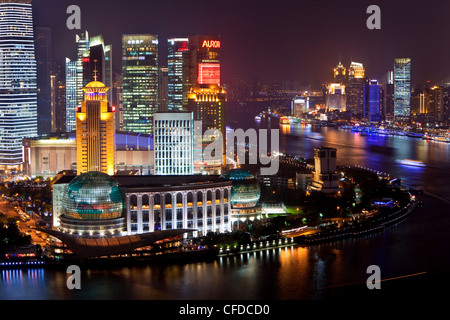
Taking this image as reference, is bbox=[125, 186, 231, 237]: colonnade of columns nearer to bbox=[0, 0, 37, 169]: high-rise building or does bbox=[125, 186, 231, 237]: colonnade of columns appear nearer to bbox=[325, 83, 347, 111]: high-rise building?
bbox=[0, 0, 37, 169]: high-rise building

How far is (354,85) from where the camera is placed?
64.9 m

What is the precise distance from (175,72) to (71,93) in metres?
7.46

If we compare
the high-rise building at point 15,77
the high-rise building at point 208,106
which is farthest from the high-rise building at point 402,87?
the high-rise building at point 15,77

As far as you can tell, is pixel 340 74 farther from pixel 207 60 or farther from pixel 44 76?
pixel 207 60

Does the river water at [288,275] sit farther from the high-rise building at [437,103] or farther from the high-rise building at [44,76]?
the high-rise building at [437,103]

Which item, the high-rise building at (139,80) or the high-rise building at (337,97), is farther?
the high-rise building at (337,97)

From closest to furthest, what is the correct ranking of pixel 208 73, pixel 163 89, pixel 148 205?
1. pixel 148 205
2. pixel 208 73
3. pixel 163 89

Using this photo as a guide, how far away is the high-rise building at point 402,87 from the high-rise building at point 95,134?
4186cm

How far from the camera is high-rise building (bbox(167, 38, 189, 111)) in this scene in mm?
32219

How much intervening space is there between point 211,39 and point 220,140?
3974 millimetres

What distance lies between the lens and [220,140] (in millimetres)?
25156

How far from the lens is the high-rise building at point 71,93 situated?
36.8 metres

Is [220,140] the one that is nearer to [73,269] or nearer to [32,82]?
[32,82]

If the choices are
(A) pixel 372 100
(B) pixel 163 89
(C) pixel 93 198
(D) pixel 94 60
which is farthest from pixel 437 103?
(C) pixel 93 198
